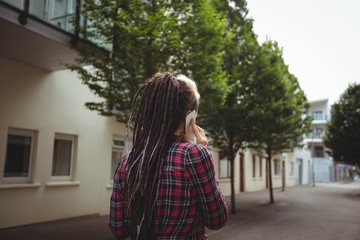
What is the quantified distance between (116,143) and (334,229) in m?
7.52

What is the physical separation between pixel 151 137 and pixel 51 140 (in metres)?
8.97

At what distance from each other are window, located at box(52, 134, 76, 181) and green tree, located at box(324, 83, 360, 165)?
73.2 ft

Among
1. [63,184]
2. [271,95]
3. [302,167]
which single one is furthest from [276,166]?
[63,184]

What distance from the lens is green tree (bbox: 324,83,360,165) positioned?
26.3 metres

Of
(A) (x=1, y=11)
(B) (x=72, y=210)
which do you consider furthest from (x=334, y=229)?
(A) (x=1, y=11)

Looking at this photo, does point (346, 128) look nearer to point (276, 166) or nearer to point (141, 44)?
point (276, 166)

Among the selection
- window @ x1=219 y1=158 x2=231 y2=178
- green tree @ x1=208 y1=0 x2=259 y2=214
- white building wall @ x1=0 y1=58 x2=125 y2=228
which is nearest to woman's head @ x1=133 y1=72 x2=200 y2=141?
white building wall @ x1=0 y1=58 x2=125 y2=228

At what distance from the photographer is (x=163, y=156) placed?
5.16ft

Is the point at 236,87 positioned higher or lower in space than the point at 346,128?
lower

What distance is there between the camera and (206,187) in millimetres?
1524

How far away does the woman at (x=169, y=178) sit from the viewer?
152cm

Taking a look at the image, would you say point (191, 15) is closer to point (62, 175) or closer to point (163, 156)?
point (62, 175)

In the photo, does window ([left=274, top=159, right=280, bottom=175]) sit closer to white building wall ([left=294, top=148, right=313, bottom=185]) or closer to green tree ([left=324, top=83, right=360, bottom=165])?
green tree ([left=324, top=83, right=360, bottom=165])

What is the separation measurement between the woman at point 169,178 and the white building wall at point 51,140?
314 inches
